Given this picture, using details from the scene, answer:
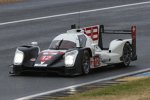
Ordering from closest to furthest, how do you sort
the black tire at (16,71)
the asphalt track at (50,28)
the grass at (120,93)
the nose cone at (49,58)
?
the grass at (120,93), the asphalt track at (50,28), the nose cone at (49,58), the black tire at (16,71)

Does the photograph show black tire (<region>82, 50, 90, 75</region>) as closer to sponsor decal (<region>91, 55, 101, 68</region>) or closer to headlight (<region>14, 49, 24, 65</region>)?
sponsor decal (<region>91, 55, 101, 68</region>)

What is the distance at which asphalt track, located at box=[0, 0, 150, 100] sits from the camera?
19.4m

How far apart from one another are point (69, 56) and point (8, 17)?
17366 mm

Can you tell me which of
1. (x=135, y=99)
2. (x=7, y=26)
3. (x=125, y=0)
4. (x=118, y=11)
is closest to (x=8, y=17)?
(x=7, y=26)

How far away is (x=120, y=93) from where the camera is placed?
16609mm

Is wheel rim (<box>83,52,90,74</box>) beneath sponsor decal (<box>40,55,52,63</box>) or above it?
beneath

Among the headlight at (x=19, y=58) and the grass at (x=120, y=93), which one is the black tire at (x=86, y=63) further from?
the grass at (x=120, y=93)

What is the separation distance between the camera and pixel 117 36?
31.8 m

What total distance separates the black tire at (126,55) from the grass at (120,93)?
4.58m

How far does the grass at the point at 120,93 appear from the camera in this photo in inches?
629

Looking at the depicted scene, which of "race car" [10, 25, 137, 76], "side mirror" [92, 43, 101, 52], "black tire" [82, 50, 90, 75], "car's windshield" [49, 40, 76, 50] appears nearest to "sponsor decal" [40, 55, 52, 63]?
"race car" [10, 25, 137, 76]

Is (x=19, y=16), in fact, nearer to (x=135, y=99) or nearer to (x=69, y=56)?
(x=69, y=56)

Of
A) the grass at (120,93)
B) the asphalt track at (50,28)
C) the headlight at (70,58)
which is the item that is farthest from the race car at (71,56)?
the grass at (120,93)

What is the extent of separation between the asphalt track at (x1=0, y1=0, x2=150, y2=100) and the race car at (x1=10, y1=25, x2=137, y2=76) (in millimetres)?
276
